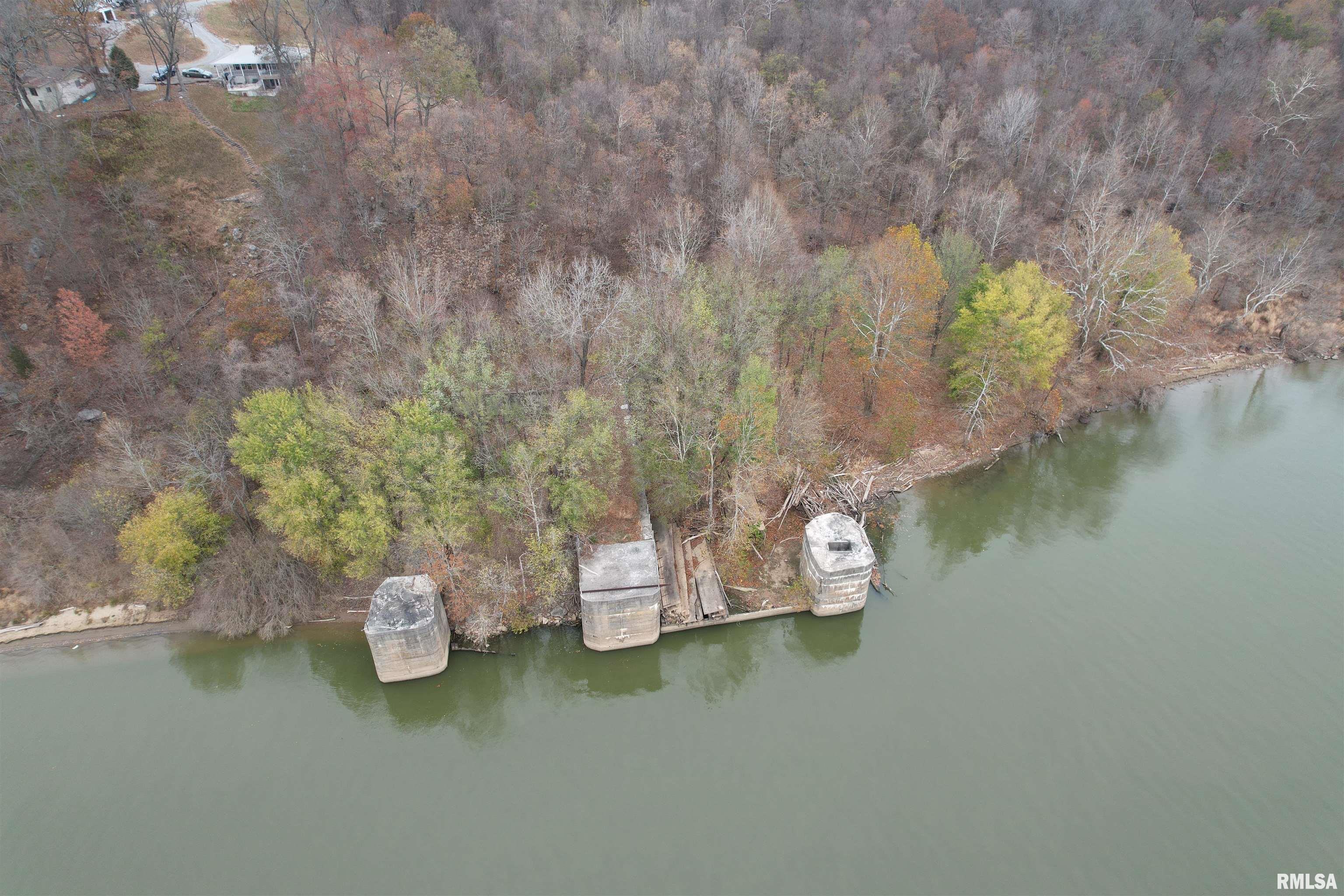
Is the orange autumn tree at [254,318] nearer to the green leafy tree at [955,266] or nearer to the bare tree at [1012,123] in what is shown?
the green leafy tree at [955,266]

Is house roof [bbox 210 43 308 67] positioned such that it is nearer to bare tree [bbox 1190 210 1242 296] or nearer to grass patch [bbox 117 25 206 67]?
grass patch [bbox 117 25 206 67]

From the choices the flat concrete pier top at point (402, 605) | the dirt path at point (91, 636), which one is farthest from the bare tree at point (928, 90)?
the dirt path at point (91, 636)

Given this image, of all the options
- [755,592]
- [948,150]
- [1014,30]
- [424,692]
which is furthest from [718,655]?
[1014,30]

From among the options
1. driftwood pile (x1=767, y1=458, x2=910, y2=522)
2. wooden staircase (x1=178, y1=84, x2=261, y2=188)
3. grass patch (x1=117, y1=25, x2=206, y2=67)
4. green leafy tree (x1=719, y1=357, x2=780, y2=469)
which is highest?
grass patch (x1=117, y1=25, x2=206, y2=67)

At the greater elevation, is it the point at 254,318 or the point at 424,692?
the point at 254,318

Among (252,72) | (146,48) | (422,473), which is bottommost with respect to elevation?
(422,473)

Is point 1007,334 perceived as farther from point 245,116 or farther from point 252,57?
point 252,57

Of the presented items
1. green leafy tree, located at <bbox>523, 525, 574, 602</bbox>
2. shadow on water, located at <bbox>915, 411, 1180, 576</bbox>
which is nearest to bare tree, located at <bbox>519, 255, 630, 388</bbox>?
green leafy tree, located at <bbox>523, 525, 574, 602</bbox>
